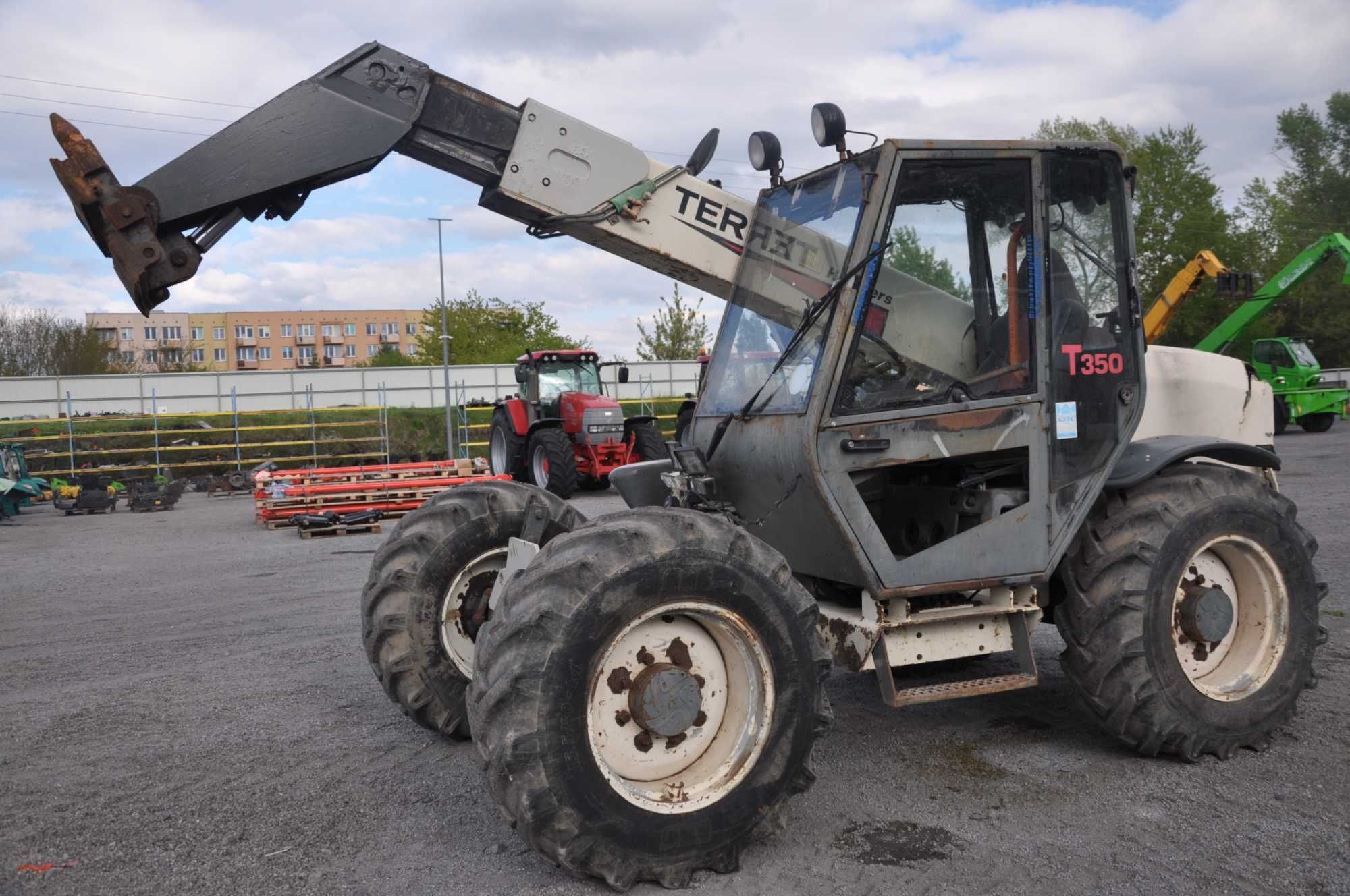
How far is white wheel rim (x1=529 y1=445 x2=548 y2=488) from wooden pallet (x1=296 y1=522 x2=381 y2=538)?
3.57 metres

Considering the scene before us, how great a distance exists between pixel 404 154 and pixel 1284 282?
24.0m

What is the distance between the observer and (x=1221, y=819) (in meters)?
3.97

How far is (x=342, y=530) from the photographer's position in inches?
635

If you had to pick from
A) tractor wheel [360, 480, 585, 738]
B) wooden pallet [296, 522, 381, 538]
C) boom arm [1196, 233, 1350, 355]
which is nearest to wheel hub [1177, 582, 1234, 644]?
tractor wheel [360, 480, 585, 738]

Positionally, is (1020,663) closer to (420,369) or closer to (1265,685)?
(1265,685)

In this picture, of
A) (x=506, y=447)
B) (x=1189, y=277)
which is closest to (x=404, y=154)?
(x=506, y=447)

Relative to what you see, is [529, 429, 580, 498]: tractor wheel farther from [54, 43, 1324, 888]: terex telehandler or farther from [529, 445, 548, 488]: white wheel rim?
[54, 43, 1324, 888]: terex telehandler

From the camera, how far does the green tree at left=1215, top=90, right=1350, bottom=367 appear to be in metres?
45.3

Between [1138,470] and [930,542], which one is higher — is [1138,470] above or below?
above

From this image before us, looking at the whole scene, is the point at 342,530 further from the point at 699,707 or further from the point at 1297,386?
the point at 1297,386

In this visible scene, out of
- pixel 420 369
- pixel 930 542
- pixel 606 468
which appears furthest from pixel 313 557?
pixel 420 369

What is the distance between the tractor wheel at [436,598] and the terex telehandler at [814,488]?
0.06 feet

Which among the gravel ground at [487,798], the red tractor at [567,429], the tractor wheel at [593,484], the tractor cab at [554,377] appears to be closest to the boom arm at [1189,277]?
the red tractor at [567,429]

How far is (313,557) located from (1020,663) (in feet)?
35.1
